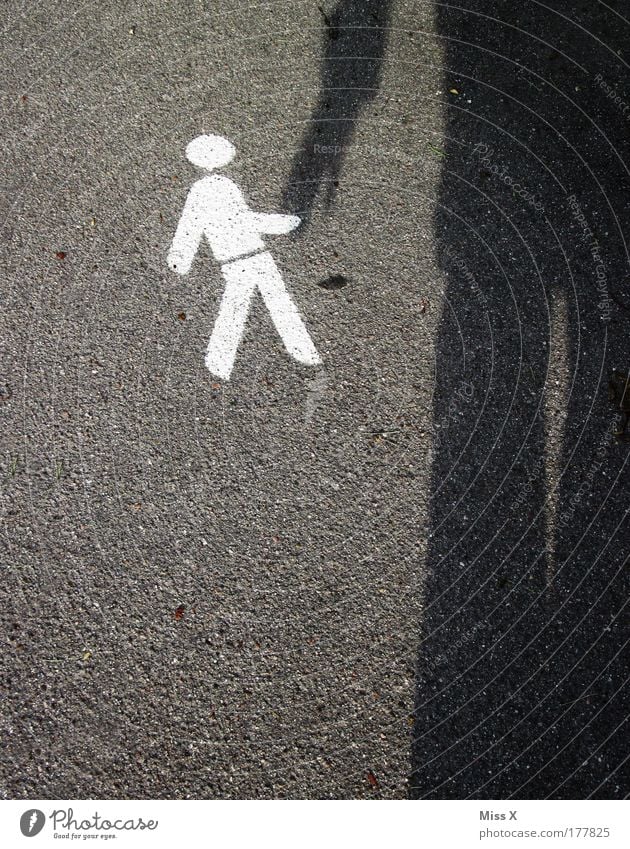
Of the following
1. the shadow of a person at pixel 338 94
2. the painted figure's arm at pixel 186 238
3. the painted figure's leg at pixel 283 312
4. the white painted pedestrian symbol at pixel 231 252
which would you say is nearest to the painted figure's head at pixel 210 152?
the white painted pedestrian symbol at pixel 231 252

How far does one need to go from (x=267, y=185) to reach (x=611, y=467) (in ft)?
5.92

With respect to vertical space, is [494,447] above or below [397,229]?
below

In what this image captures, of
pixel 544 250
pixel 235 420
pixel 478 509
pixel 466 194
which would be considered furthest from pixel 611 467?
pixel 235 420

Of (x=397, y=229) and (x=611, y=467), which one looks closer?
(x=611, y=467)

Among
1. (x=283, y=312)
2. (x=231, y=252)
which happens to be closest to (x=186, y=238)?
(x=231, y=252)

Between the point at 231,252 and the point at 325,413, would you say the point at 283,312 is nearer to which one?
the point at 231,252

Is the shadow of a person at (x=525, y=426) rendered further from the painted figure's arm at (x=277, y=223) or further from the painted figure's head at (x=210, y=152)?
the painted figure's head at (x=210, y=152)

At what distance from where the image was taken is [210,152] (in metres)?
3.00

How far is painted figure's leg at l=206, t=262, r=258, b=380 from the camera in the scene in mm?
2742

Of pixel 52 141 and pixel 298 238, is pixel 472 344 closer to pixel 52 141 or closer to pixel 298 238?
pixel 298 238

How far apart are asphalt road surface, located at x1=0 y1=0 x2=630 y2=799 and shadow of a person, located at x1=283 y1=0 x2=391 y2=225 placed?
2 cm

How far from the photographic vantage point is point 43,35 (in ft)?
10.5

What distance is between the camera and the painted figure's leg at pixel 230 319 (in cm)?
274

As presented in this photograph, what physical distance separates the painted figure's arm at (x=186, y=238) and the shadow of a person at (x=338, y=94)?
0.38m
